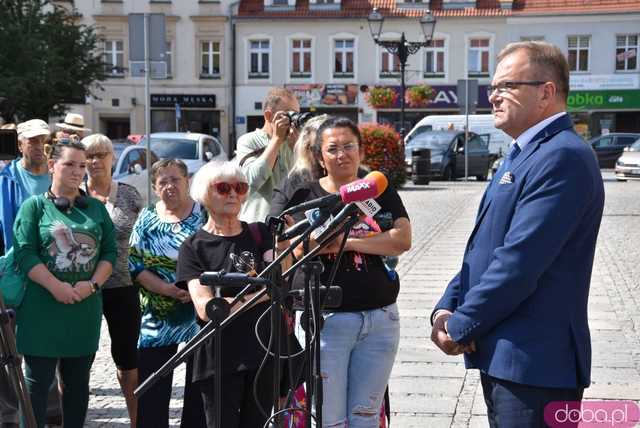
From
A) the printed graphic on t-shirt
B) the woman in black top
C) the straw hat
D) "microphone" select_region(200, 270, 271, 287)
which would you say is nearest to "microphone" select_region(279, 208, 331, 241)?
"microphone" select_region(200, 270, 271, 287)

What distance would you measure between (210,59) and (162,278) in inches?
1654

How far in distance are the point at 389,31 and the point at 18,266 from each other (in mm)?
42377

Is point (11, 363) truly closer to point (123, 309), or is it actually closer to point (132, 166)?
point (123, 309)

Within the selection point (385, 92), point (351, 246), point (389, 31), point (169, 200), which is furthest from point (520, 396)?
point (389, 31)

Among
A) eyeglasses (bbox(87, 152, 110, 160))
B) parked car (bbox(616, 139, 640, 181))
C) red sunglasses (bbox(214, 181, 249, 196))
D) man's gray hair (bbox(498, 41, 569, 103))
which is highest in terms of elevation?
man's gray hair (bbox(498, 41, 569, 103))

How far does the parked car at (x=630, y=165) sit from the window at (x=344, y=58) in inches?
819

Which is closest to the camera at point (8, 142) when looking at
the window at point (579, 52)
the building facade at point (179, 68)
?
the building facade at point (179, 68)

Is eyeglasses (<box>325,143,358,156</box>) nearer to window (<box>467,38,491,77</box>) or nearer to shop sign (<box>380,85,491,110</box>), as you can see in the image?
shop sign (<box>380,85,491,110</box>)

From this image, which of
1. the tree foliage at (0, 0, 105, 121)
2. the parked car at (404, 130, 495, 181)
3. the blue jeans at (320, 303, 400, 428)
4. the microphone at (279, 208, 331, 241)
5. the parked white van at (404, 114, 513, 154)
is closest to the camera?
the microphone at (279, 208, 331, 241)

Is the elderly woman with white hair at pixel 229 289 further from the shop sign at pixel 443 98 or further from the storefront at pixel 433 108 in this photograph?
the shop sign at pixel 443 98

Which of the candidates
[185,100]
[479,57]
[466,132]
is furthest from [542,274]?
[185,100]

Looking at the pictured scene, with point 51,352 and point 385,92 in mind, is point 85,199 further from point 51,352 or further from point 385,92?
point 385,92

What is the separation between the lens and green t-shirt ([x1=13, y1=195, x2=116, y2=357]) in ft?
15.7

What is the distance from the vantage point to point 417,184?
1011 inches
